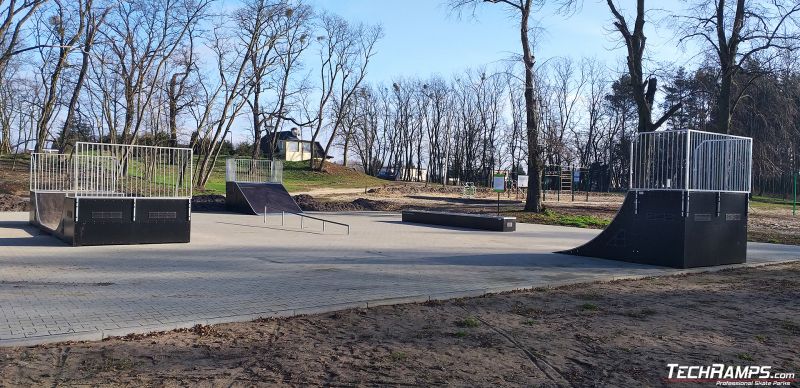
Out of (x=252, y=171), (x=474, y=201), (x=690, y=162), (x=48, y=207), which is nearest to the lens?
(x=690, y=162)

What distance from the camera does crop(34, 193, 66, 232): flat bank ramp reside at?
17550mm

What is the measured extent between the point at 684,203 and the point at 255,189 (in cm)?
2098

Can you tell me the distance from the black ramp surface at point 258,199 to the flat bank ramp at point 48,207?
29.7 feet

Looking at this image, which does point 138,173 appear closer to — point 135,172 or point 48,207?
point 135,172

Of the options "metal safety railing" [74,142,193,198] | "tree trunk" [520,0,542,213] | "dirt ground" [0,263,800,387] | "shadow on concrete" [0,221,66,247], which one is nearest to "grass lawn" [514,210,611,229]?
"tree trunk" [520,0,542,213]

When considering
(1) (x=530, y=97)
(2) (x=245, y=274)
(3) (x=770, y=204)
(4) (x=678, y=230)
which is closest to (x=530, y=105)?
(1) (x=530, y=97)

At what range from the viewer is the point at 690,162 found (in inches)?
456

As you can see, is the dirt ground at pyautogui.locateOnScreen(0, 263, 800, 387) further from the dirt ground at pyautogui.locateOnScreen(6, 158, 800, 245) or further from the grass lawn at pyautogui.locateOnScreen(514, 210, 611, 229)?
the grass lawn at pyautogui.locateOnScreen(514, 210, 611, 229)

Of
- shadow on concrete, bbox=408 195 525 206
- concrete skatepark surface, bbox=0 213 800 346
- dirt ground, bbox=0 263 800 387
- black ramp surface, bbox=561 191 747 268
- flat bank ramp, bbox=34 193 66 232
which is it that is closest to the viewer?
dirt ground, bbox=0 263 800 387

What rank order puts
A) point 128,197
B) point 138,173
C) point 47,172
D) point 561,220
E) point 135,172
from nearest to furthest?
point 128,197 < point 138,173 < point 135,172 < point 47,172 < point 561,220

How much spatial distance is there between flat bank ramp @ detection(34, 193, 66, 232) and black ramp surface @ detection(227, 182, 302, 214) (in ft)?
29.7

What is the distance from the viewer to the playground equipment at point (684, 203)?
1162 cm

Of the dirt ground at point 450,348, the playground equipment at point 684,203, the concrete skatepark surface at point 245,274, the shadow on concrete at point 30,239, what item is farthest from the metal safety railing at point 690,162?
the shadow on concrete at point 30,239

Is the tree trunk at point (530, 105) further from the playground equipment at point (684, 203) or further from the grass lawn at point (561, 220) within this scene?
the playground equipment at point (684, 203)
